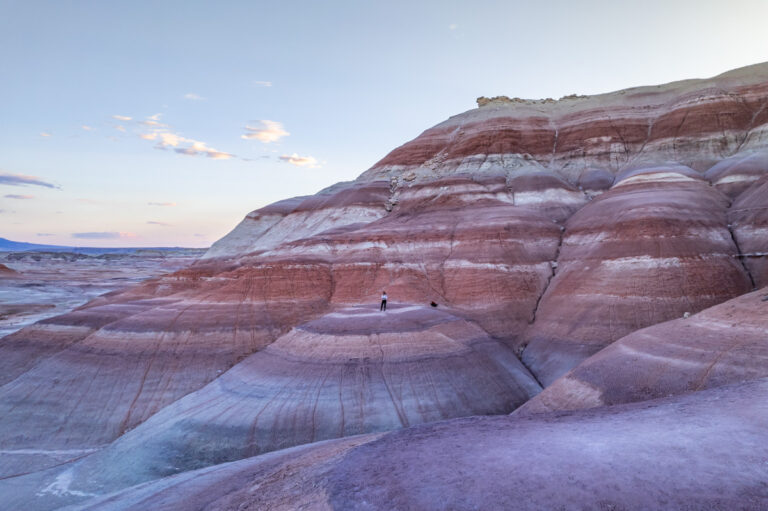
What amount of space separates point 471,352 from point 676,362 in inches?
359

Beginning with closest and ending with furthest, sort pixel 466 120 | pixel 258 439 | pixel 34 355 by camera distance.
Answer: pixel 258 439 < pixel 34 355 < pixel 466 120

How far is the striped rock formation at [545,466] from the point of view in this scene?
541 cm

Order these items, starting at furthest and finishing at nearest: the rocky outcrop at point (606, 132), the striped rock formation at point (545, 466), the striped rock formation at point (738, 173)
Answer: the rocky outcrop at point (606, 132) < the striped rock formation at point (738, 173) < the striped rock formation at point (545, 466)

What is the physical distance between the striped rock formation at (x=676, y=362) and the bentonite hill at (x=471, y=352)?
85mm

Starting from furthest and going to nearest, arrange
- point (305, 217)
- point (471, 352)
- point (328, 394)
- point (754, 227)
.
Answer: point (305, 217) → point (754, 227) → point (471, 352) → point (328, 394)

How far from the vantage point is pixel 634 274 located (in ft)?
73.0

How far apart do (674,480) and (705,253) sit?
21740mm

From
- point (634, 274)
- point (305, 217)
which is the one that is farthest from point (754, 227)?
point (305, 217)

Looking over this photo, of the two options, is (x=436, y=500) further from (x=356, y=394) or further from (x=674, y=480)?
(x=356, y=394)

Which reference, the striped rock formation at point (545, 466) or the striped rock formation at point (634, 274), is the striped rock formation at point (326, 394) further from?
the striped rock formation at point (545, 466)

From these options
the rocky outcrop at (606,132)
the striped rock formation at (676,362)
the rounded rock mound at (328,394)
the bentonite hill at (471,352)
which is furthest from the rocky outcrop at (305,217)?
the striped rock formation at (676,362)

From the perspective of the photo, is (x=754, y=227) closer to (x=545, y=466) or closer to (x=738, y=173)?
(x=738, y=173)

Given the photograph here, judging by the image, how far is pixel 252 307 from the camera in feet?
90.0

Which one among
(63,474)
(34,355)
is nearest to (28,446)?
(63,474)
